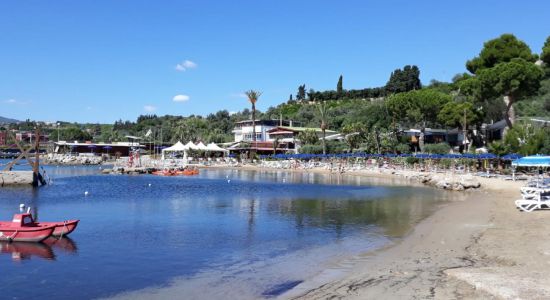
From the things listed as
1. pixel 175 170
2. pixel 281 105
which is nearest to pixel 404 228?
pixel 175 170

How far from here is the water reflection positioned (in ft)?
52.2

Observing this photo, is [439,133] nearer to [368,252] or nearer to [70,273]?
[368,252]

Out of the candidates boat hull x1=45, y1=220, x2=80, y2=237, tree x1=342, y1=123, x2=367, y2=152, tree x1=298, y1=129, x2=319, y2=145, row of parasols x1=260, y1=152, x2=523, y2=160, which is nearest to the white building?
tree x1=298, y1=129, x2=319, y2=145

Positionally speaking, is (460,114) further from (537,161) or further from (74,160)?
(74,160)

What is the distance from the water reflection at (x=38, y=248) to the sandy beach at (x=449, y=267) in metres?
5.93

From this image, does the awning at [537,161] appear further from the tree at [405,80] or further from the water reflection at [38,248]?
the tree at [405,80]

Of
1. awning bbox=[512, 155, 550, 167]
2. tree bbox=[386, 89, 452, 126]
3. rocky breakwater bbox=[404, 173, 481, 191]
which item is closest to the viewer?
awning bbox=[512, 155, 550, 167]

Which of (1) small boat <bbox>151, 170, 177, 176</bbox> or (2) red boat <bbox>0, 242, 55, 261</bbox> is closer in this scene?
(2) red boat <bbox>0, 242, 55, 261</bbox>

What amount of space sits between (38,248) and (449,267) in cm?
1336

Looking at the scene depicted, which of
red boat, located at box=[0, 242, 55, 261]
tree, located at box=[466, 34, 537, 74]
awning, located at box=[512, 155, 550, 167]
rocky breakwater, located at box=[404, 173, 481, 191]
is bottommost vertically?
red boat, located at box=[0, 242, 55, 261]

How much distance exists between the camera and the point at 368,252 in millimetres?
15859

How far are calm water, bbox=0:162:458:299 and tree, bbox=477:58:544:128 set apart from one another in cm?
2407

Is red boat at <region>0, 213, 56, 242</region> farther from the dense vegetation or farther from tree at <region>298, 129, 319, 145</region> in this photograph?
tree at <region>298, 129, 319, 145</region>

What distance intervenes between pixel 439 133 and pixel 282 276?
65784 millimetres
